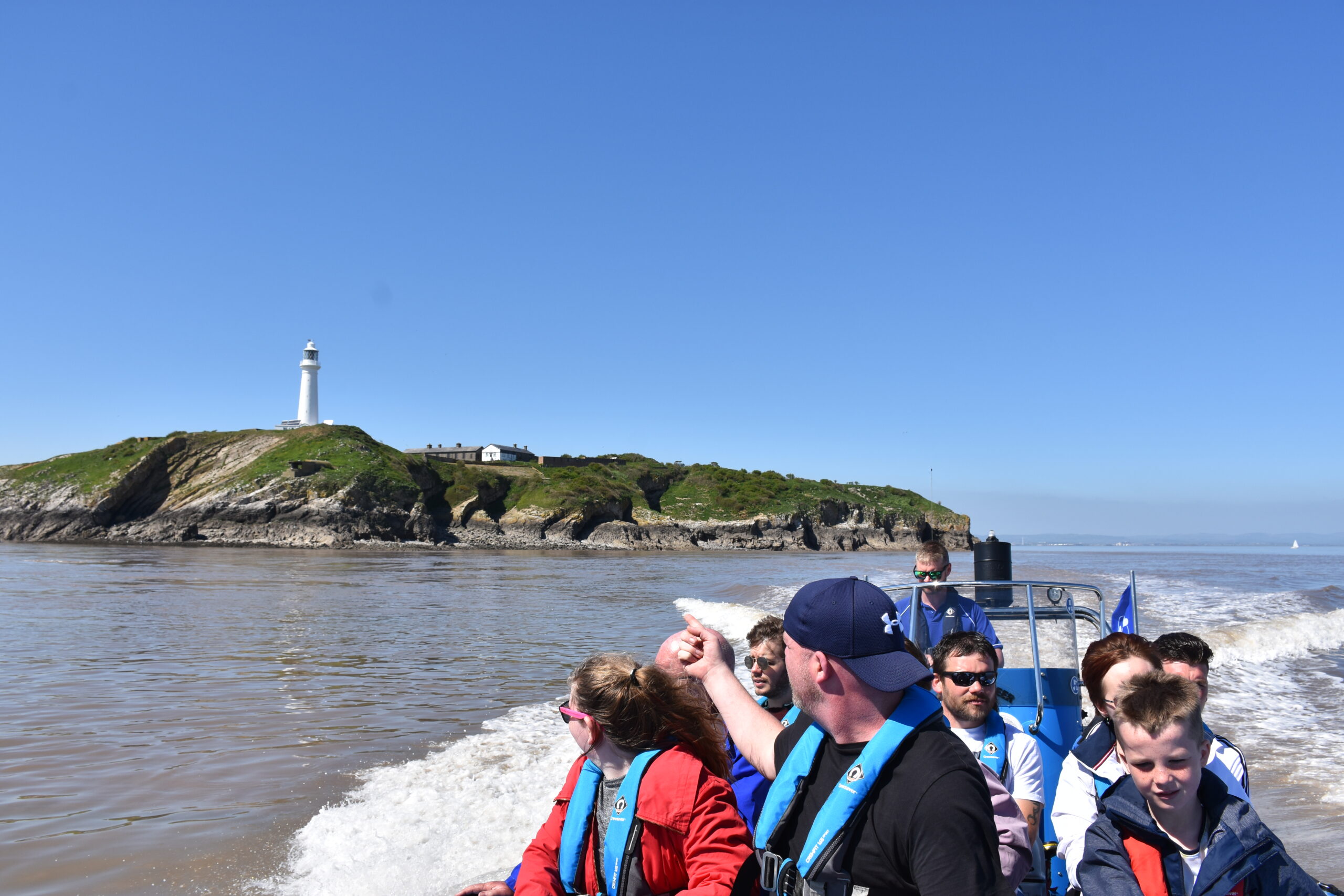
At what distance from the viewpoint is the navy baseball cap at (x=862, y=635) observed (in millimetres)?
1916

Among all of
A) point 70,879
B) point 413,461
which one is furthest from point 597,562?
point 70,879

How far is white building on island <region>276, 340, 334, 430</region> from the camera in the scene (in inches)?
3607

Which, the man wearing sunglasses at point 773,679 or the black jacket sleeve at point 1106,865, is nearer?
the black jacket sleeve at point 1106,865

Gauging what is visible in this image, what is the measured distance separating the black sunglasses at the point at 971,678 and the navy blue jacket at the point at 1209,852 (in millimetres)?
1219

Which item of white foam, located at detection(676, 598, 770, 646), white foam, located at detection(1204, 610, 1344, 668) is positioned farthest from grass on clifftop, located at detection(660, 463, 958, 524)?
white foam, located at detection(1204, 610, 1344, 668)

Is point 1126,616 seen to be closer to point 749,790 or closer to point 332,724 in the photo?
point 749,790

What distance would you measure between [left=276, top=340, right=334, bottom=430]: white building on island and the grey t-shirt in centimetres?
9646

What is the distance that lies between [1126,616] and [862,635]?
5.03m

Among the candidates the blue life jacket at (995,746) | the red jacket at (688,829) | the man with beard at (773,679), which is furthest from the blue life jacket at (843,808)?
the blue life jacket at (995,746)

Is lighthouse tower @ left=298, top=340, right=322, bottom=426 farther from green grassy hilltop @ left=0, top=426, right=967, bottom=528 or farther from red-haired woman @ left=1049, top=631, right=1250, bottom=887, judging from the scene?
red-haired woman @ left=1049, top=631, right=1250, bottom=887

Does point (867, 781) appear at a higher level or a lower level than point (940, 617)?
higher

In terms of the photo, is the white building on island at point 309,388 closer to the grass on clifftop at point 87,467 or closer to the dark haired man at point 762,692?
the grass on clifftop at point 87,467

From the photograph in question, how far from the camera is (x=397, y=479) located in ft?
231

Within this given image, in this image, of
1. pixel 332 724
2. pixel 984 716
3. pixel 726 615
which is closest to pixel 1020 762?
pixel 984 716
